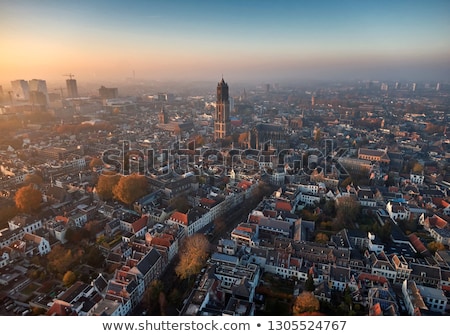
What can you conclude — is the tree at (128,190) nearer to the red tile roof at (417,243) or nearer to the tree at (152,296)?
the tree at (152,296)

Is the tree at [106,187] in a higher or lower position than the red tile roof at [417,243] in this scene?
higher

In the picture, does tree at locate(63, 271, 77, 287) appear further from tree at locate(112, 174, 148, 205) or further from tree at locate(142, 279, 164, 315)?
tree at locate(112, 174, 148, 205)

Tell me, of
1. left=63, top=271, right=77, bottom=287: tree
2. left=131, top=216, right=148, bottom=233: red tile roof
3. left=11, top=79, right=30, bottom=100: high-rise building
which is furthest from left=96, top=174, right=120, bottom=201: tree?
left=11, top=79, right=30, bottom=100: high-rise building

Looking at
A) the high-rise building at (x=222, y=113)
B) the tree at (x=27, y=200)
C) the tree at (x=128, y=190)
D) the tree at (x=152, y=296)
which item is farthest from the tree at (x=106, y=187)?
the high-rise building at (x=222, y=113)

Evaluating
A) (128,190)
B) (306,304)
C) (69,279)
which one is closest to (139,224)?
(128,190)

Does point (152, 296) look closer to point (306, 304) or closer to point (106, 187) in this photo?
point (306, 304)

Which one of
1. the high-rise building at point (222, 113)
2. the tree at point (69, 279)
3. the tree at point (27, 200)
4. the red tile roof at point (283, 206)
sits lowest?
the tree at point (69, 279)
